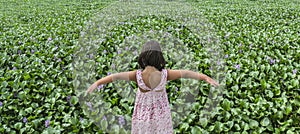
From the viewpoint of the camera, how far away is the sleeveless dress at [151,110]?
7.56 feet

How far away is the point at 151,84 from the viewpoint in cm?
230

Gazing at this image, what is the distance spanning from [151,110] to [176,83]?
2.21 metres

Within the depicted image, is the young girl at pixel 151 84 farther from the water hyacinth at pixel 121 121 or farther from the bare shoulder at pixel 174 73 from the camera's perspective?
the water hyacinth at pixel 121 121

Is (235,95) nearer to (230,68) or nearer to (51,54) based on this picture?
(230,68)

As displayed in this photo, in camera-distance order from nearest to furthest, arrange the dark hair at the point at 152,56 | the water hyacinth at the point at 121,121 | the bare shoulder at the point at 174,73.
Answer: the dark hair at the point at 152,56 < the bare shoulder at the point at 174,73 < the water hyacinth at the point at 121,121

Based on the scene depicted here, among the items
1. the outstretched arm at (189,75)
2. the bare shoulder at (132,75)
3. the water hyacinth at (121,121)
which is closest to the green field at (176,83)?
the water hyacinth at (121,121)

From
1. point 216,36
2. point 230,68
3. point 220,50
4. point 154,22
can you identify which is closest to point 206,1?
point 154,22

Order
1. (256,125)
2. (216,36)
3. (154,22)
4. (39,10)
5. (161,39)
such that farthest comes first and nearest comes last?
(39,10), (154,22), (216,36), (161,39), (256,125)

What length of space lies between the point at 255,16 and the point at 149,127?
8.63 meters

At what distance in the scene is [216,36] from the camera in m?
7.14

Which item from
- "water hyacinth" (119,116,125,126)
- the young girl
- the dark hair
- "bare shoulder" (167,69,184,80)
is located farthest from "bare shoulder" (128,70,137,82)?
"water hyacinth" (119,116,125,126)

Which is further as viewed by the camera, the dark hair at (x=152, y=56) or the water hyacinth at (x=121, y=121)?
the water hyacinth at (x=121, y=121)

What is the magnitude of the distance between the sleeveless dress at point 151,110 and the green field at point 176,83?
3.14 ft

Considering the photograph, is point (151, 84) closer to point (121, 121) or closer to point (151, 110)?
point (151, 110)
